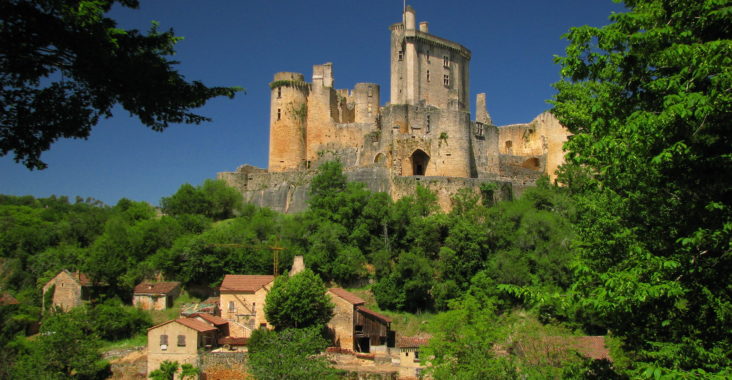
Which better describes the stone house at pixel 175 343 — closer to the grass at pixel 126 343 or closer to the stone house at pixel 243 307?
the stone house at pixel 243 307

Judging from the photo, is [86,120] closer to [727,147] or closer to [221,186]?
[727,147]

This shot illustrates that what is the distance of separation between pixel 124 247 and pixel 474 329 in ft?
86.0

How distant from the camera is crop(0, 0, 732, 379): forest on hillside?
31.3 feet

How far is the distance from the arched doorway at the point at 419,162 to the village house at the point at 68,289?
22611 millimetres

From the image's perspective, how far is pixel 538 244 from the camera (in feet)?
118

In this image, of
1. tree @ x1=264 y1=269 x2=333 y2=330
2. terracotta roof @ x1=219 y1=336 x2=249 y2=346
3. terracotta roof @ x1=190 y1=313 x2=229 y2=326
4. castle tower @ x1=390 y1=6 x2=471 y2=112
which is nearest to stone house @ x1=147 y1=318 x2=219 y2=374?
terracotta roof @ x1=219 y1=336 x2=249 y2=346

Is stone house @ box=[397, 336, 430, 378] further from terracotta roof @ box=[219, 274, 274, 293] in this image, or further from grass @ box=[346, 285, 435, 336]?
terracotta roof @ box=[219, 274, 274, 293]

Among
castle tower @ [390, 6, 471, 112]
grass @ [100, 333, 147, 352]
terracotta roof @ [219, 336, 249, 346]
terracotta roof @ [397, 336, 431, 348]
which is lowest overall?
grass @ [100, 333, 147, 352]

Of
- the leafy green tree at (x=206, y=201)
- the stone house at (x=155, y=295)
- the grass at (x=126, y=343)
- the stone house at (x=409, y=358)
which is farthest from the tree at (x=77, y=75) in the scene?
the leafy green tree at (x=206, y=201)

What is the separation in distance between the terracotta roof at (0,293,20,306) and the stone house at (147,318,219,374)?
39.7ft

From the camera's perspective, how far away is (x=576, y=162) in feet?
42.6

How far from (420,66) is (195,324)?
31505 mm

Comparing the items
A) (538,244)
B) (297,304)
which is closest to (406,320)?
(297,304)

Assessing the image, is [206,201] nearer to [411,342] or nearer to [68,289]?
[68,289]
